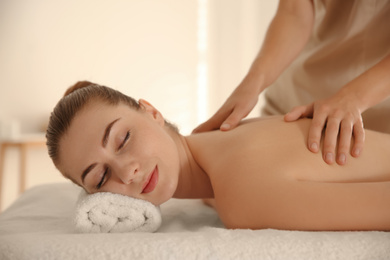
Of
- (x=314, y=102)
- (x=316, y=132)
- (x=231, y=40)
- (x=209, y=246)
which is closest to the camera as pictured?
(x=209, y=246)

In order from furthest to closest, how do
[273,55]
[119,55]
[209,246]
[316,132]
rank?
[119,55], [273,55], [316,132], [209,246]

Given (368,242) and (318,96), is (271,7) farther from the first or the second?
(368,242)

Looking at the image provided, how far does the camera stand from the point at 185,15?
5.05 metres

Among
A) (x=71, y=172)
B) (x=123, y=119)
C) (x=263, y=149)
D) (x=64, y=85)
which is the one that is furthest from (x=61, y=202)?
(x=64, y=85)

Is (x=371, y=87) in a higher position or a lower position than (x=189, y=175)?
higher

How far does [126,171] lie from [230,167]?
29 centimetres

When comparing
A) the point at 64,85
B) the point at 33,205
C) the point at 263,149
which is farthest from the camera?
the point at 64,85

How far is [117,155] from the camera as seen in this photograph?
1.19 m

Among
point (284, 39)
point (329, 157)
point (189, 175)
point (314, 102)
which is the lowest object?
point (189, 175)

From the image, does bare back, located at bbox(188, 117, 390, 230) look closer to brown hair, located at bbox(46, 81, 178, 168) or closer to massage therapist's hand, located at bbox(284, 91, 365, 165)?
massage therapist's hand, located at bbox(284, 91, 365, 165)

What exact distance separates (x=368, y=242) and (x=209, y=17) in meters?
4.63

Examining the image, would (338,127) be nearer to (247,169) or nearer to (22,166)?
(247,169)

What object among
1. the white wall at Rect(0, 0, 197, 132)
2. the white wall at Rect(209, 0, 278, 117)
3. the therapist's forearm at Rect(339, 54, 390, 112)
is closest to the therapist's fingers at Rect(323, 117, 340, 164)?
the therapist's forearm at Rect(339, 54, 390, 112)

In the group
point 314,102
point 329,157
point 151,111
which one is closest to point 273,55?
point 314,102
